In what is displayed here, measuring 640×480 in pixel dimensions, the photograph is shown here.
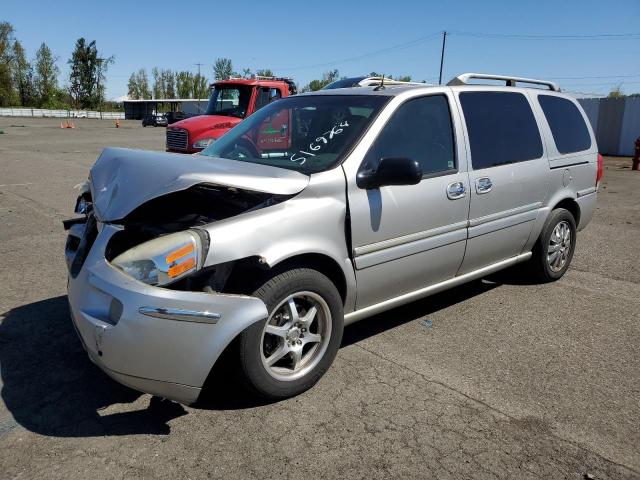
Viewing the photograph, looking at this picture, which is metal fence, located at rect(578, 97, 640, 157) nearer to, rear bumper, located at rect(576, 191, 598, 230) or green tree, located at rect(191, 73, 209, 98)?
rear bumper, located at rect(576, 191, 598, 230)

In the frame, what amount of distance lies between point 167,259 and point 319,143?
1.46 meters

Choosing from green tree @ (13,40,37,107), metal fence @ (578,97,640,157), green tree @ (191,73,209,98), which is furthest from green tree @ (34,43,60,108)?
metal fence @ (578,97,640,157)

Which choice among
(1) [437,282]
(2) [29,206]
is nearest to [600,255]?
(1) [437,282]

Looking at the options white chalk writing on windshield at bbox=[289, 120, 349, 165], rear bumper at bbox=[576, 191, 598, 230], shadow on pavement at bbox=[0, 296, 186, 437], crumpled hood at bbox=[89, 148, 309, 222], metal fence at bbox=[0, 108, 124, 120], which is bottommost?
shadow on pavement at bbox=[0, 296, 186, 437]

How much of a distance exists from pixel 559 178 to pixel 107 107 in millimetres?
103591

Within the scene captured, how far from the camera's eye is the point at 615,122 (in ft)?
74.8

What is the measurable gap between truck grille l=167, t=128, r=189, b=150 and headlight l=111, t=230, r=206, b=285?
9.99m

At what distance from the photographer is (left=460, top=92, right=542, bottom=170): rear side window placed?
164 inches

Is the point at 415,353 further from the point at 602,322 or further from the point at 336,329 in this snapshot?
the point at 602,322

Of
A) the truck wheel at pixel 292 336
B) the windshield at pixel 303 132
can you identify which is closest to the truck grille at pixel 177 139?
the windshield at pixel 303 132

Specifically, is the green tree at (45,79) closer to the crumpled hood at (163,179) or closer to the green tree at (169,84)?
the green tree at (169,84)

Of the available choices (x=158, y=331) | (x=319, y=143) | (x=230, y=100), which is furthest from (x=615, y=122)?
(x=158, y=331)

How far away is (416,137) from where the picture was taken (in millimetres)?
3775

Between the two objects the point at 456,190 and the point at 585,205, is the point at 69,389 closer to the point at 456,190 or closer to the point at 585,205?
the point at 456,190
